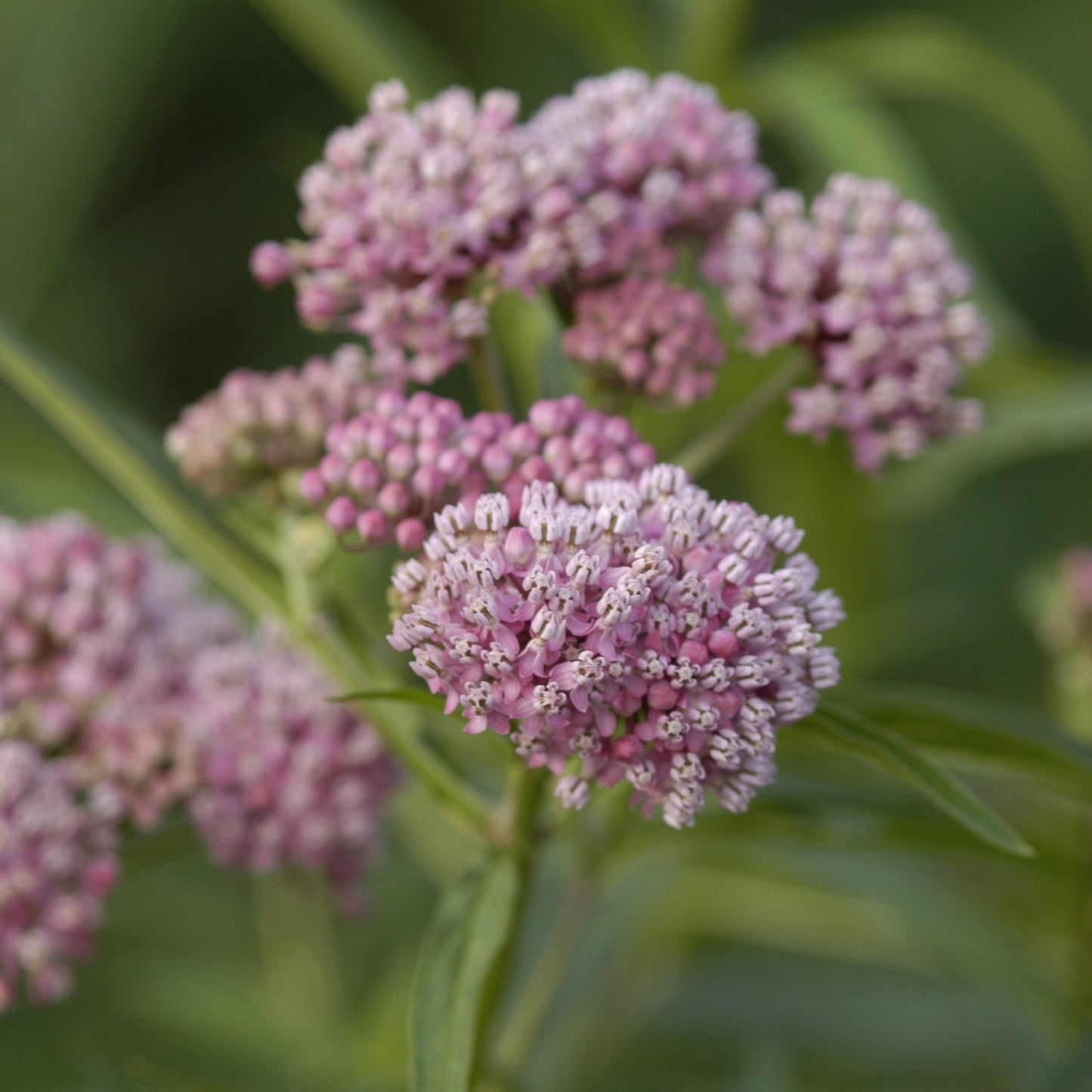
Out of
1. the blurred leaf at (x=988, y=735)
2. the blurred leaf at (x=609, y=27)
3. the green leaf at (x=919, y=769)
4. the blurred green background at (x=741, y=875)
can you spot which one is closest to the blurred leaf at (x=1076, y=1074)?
the blurred green background at (x=741, y=875)

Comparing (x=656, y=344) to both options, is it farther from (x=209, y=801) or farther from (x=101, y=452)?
(x=209, y=801)

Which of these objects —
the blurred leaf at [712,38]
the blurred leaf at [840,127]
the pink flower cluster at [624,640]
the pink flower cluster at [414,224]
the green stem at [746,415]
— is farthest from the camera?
the blurred leaf at [712,38]

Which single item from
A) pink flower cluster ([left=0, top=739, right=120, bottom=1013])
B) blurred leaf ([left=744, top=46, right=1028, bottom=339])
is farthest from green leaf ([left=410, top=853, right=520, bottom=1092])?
blurred leaf ([left=744, top=46, right=1028, bottom=339])

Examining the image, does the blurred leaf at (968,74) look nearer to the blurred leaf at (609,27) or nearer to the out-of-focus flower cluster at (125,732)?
the blurred leaf at (609,27)

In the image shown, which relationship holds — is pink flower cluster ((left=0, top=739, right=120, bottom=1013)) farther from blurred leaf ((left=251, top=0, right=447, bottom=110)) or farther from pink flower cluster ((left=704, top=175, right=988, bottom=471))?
blurred leaf ((left=251, top=0, right=447, bottom=110))

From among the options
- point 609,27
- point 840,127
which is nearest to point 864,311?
point 840,127

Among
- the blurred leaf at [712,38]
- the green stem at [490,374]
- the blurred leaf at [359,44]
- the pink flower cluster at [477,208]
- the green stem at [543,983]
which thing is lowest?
the green stem at [543,983]

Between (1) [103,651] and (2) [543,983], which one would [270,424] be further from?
(2) [543,983]

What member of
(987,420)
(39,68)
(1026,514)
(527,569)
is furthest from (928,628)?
(39,68)
